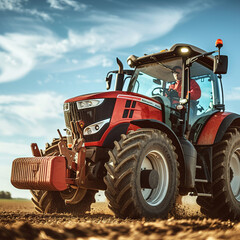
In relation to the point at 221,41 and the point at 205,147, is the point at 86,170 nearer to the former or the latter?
the point at 205,147

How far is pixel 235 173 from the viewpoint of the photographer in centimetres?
671

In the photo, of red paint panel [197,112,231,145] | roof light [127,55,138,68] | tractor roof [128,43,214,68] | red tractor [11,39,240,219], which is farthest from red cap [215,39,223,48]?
roof light [127,55,138,68]

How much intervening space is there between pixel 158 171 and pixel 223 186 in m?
1.59

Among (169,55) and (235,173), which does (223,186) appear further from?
(169,55)

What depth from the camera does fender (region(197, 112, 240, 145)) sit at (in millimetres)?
5949

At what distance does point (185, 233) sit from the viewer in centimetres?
259

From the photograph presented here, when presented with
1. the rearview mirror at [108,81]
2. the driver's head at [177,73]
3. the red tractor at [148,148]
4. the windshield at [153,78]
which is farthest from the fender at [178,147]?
the rearview mirror at [108,81]

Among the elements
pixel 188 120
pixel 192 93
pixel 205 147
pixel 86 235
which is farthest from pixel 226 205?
pixel 86 235

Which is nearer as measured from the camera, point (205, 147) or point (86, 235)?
point (86, 235)

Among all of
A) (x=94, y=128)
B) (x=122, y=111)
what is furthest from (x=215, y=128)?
(x=94, y=128)

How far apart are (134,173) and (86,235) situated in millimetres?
1902

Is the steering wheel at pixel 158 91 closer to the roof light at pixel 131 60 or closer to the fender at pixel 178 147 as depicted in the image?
the roof light at pixel 131 60

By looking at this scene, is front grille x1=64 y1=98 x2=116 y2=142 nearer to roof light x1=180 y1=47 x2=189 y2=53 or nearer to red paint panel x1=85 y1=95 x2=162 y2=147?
red paint panel x1=85 y1=95 x2=162 y2=147

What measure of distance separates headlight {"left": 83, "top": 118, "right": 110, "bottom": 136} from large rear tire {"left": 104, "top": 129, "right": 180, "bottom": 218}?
68cm
